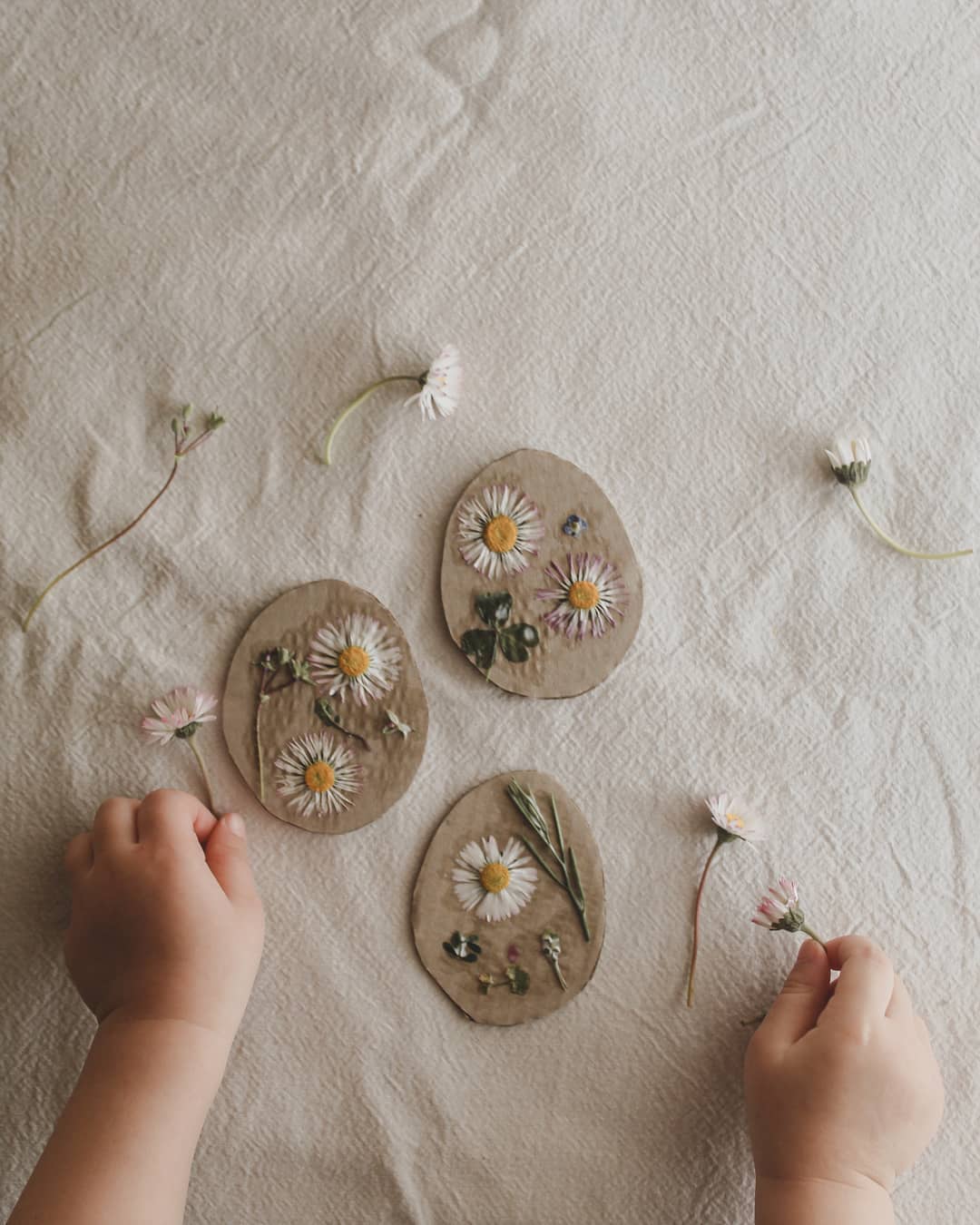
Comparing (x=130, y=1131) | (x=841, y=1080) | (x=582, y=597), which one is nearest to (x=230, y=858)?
(x=130, y=1131)

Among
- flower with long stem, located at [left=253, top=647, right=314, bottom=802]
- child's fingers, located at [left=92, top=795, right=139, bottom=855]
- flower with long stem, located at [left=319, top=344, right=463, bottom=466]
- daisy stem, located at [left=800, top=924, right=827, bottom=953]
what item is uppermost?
flower with long stem, located at [left=319, top=344, right=463, bottom=466]

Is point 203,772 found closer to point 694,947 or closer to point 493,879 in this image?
point 493,879

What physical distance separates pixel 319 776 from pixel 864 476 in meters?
0.38

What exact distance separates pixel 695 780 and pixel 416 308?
13.5 inches

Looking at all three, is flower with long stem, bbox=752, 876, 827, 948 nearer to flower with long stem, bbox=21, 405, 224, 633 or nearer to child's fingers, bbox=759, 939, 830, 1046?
child's fingers, bbox=759, 939, 830, 1046

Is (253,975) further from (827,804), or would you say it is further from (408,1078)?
(827,804)

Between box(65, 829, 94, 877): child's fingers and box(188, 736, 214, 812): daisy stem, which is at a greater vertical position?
Answer: box(188, 736, 214, 812): daisy stem

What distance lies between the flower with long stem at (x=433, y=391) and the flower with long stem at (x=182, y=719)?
0.53 ft

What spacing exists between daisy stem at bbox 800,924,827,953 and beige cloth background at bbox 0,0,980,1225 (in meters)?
0.01

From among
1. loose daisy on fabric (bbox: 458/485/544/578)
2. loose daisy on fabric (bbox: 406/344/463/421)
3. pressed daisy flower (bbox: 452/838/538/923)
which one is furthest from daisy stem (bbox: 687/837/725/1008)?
loose daisy on fabric (bbox: 406/344/463/421)

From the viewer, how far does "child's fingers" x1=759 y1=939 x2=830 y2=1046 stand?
0.67 metres

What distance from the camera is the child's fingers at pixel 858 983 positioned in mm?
660

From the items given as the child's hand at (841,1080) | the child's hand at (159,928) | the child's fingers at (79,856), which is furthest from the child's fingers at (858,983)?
the child's fingers at (79,856)

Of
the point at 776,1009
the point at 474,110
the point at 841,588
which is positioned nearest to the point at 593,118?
the point at 474,110
